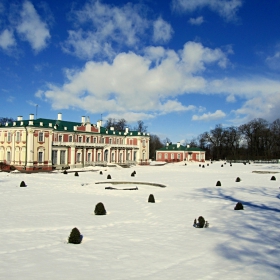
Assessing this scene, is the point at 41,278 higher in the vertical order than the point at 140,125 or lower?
lower

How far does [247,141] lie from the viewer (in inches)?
3649

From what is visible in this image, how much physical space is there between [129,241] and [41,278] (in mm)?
3769

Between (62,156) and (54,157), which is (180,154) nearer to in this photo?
(62,156)

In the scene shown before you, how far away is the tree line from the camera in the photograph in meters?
86.3

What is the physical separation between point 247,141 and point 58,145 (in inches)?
2438

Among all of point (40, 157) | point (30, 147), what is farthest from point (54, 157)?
point (30, 147)

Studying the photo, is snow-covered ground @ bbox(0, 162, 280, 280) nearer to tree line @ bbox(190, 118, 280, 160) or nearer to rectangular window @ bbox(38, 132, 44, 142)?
rectangular window @ bbox(38, 132, 44, 142)

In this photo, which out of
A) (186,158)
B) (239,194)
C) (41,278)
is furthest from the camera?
(186,158)

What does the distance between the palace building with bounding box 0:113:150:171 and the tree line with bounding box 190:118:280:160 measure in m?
40.1

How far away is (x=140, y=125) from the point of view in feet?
327

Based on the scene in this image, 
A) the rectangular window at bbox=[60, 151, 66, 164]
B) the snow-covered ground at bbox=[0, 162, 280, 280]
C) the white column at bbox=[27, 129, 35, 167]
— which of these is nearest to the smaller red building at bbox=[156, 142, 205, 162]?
the rectangular window at bbox=[60, 151, 66, 164]

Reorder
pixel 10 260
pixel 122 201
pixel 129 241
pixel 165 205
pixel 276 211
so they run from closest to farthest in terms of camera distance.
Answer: pixel 10 260, pixel 129 241, pixel 276 211, pixel 165 205, pixel 122 201

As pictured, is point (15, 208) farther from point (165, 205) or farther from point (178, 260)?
point (178, 260)

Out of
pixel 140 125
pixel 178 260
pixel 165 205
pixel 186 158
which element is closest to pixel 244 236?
pixel 178 260
